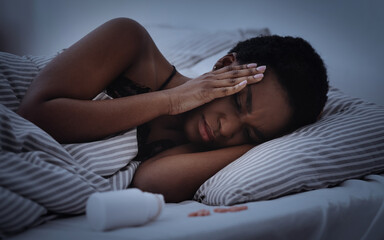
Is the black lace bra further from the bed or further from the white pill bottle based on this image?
the white pill bottle

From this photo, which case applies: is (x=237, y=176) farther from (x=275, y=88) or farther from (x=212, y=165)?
(x=275, y=88)

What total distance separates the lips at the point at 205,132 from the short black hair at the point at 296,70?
202mm

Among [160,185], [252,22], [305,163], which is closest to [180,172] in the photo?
[160,185]

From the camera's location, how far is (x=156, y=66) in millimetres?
965

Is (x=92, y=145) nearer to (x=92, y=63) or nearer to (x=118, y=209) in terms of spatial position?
(x=92, y=63)

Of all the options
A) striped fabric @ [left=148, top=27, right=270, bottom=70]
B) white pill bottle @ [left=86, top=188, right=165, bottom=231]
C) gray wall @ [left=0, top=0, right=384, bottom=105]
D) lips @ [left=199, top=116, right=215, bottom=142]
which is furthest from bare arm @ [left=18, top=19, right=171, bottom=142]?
gray wall @ [left=0, top=0, right=384, bottom=105]

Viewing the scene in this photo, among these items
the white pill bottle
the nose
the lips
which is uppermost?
the white pill bottle

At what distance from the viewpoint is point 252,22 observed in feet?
5.87

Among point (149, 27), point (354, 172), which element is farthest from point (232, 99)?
point (149, 27)

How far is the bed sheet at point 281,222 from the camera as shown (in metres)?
0.46

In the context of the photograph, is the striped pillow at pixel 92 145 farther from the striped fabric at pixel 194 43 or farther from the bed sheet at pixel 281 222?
the striped fabric at pixel 194 43

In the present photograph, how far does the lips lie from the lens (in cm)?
88

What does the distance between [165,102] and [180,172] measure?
6.9 inches

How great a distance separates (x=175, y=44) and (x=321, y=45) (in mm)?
665
